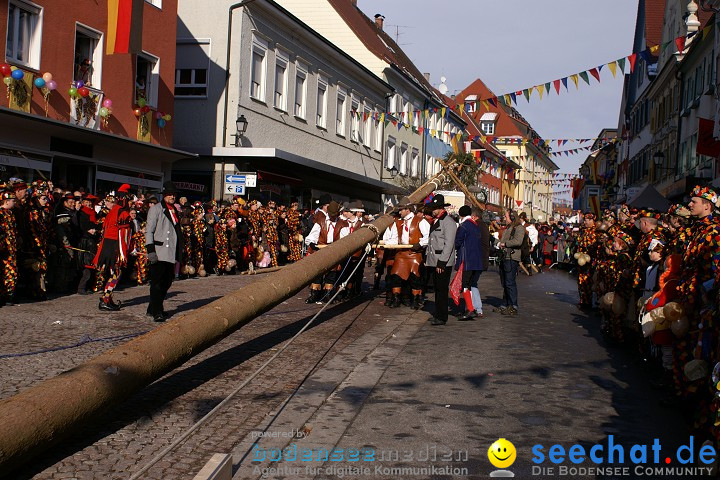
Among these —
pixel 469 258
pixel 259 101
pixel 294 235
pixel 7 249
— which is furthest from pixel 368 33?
pixel 7 249

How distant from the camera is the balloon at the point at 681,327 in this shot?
6.38m

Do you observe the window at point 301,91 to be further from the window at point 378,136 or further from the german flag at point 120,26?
the german flag at point 120,26

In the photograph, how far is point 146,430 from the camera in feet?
18.6

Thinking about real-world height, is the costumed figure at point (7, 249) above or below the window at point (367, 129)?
below

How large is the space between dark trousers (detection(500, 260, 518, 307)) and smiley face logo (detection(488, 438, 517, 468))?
7800mm

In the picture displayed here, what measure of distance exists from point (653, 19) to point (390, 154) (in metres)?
17.5

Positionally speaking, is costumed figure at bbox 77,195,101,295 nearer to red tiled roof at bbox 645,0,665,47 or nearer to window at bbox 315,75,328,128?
window at bbox 315,75,328,128

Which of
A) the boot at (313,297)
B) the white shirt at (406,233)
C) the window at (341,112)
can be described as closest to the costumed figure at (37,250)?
the boot at (313,297)

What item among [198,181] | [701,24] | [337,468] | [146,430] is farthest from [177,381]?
[701,24]

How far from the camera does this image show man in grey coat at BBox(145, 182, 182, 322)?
34.9 ft

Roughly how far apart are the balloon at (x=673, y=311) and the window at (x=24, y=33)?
14655 millimetres

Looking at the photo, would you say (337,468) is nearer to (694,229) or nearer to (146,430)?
(146,430)

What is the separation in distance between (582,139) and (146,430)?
1087 inches

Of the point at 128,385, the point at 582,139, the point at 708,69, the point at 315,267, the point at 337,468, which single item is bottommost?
the point at 337,468
